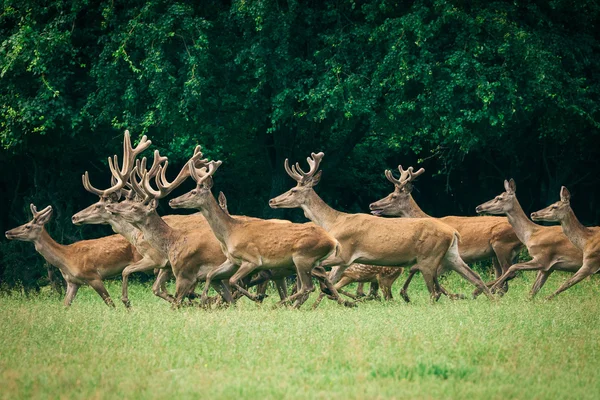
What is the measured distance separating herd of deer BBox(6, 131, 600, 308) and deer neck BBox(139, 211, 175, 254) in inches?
0.5

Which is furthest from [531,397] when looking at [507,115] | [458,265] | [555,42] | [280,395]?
[555,42]

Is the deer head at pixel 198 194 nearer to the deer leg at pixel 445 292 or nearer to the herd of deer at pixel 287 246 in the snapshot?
the herd of deer at pixel 287 246

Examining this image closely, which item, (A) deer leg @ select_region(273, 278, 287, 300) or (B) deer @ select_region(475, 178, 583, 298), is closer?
(A) deer leg @ select_region(273, 278, 287, 300)

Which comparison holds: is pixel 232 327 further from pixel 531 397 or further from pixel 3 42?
pixel 3 42

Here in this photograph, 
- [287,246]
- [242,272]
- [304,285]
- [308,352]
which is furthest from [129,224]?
[308,352]

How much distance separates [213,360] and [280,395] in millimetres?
1384

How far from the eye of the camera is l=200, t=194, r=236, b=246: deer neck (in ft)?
40.3

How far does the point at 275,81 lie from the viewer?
55.6 feet

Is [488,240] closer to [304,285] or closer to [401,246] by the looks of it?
[401,246]

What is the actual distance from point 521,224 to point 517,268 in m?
0.98

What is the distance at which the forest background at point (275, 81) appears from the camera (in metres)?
16.3

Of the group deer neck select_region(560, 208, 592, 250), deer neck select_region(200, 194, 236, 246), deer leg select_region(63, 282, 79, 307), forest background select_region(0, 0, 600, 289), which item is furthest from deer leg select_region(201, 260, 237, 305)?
forest background select_region(0, 0, 600, 289)

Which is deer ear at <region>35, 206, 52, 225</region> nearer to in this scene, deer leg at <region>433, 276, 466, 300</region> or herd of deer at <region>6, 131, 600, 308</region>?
herd of deer at <region>6, 131, 600, 308</region>

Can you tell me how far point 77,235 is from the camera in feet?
62.9
